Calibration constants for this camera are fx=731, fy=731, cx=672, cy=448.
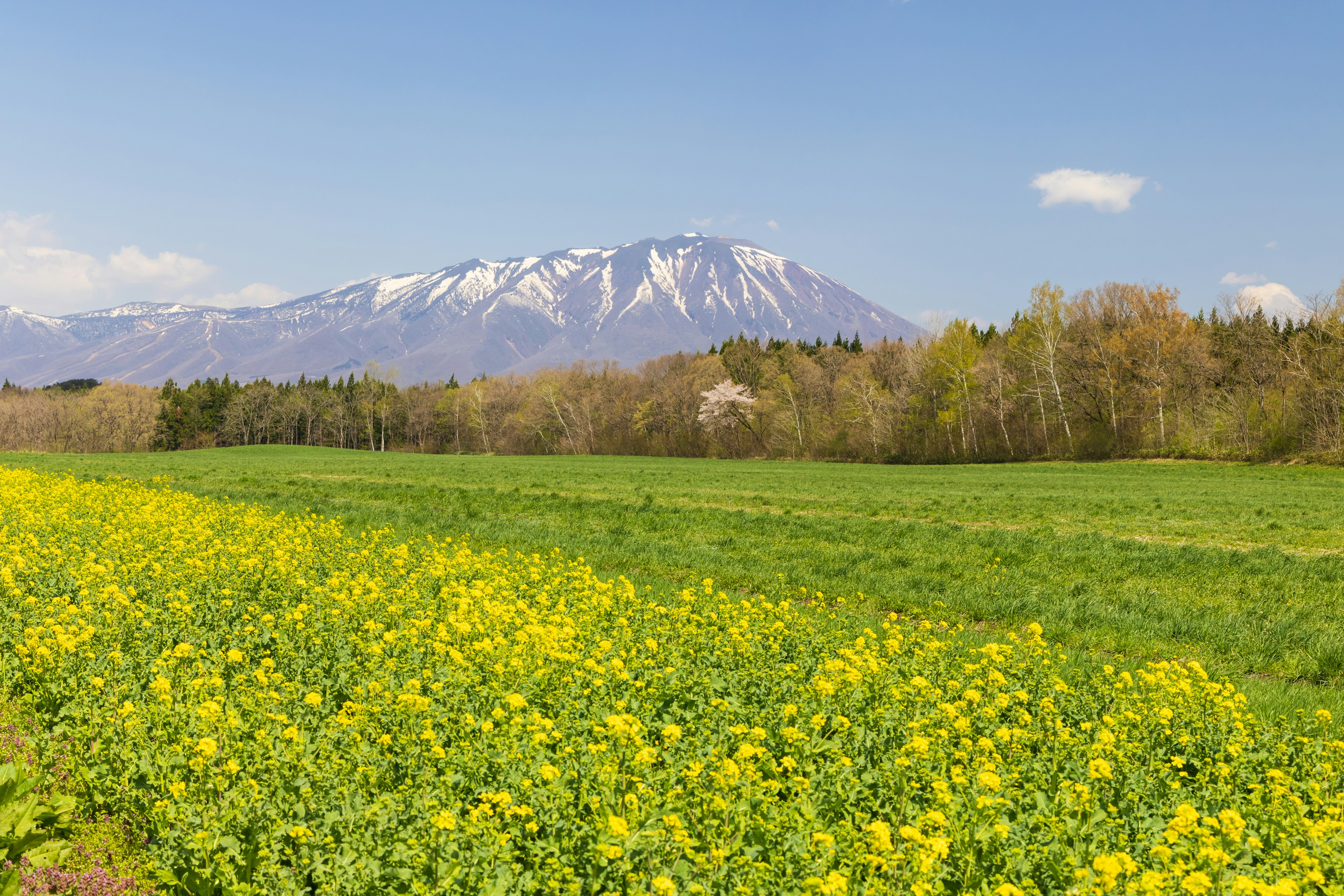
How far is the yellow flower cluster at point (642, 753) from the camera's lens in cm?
366

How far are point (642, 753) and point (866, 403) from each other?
71.1m

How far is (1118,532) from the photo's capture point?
61.7 ft

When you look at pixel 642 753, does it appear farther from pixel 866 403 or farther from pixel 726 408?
pixel 726 408

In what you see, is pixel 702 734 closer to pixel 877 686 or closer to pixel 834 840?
pixel 834 840

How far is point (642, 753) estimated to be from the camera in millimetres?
4195

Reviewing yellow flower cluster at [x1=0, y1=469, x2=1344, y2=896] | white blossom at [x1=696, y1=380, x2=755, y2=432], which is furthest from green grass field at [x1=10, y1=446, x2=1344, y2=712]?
white blossom at [x1=696, y1=380, x2=755, y2=432]

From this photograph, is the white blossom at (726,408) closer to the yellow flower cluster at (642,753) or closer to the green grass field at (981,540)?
the green grass field at (981,540)

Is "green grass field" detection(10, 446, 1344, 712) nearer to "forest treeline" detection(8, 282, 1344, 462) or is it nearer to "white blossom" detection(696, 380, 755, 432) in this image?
"forest treeline" detection(8, 282, 1344, 462)

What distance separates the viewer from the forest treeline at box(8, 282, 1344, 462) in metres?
52.9

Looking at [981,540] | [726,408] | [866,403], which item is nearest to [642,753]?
[981,540]

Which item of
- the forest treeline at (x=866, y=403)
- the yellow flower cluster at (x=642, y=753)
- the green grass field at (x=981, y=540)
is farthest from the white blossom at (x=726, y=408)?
the yellow flower cluster at (x=642, y=753)

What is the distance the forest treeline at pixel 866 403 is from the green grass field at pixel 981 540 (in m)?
17.7

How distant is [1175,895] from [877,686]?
10.00 ft

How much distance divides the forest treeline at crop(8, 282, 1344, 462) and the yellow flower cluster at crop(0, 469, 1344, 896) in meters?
53.8
